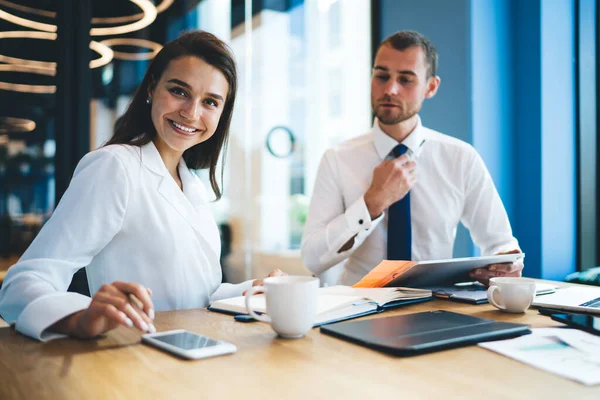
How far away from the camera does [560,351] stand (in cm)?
80

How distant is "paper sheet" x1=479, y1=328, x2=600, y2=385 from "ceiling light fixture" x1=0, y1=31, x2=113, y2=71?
2.30 meters

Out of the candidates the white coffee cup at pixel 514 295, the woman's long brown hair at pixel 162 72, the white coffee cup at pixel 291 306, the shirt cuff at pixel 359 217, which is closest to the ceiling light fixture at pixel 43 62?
the woman's long brown hair at pixel 162 72

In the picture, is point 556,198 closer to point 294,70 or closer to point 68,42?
point 294,70

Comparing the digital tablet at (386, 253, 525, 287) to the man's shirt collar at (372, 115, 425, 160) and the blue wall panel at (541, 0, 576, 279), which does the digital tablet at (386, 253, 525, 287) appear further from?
the blue wall panel at (541, 0, 576, 279)

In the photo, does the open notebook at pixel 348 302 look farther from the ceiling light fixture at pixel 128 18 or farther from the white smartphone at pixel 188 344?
the ceiling light fixture at pixel 128 18

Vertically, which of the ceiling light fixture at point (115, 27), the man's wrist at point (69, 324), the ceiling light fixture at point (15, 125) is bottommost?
the man's wrist at point (69, 324)

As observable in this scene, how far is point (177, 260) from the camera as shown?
1.41 meters

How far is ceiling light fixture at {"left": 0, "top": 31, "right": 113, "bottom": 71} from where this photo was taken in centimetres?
234

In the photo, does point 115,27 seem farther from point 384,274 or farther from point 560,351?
point 560,351

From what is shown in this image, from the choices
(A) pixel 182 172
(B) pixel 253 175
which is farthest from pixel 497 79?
(A) pixel 182 172

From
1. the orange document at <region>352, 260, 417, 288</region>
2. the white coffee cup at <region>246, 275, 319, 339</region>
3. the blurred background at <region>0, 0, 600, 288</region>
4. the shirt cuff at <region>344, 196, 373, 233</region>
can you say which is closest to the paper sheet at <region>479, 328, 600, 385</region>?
the white coffee cup at <region>246, 275, 319, 339</region>

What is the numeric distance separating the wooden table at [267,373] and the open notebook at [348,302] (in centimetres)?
14

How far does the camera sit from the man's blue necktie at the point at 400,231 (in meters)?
1.94

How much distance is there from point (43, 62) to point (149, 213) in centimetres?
149
